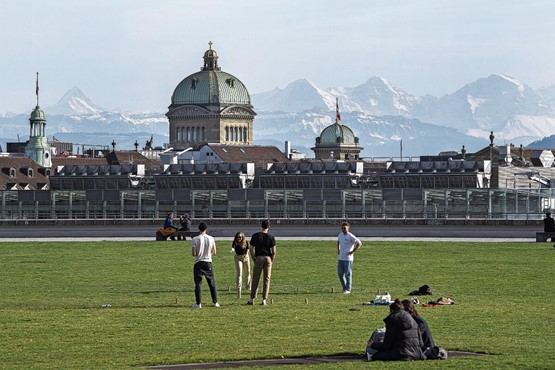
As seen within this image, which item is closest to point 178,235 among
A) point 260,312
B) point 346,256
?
point 346,256

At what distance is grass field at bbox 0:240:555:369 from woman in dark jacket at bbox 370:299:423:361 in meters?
0.38

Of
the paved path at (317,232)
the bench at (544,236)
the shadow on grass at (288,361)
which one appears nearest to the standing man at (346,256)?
the shadow on grass at (288,361)

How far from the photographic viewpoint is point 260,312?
3975 cm

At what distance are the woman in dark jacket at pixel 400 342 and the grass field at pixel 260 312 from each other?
38 centimetres

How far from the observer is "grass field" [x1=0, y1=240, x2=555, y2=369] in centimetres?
3105

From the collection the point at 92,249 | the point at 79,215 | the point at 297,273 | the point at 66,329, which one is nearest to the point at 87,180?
the point at 79,215

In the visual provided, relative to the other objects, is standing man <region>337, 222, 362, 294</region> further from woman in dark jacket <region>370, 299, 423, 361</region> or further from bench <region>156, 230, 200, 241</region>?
bench <region>156, 230, 200, 241</region>

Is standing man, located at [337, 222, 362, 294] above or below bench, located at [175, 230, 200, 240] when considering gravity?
below

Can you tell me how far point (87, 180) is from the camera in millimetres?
181125

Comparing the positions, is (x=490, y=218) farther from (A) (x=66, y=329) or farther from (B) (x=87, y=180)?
(A) (x=66, y=329)

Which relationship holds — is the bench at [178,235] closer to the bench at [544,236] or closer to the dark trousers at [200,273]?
the bench at [544,236]

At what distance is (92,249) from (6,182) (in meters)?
110

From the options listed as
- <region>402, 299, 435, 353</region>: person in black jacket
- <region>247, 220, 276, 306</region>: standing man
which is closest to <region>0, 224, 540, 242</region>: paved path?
<region>247, 220, 276, 306</region>: standing man

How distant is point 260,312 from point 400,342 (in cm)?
1016
